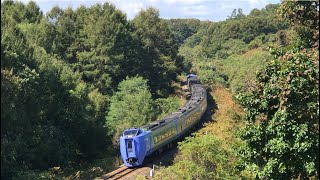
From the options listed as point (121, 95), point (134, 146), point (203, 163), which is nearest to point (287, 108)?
point (203, 163)

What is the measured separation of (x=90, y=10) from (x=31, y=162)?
1194 inches

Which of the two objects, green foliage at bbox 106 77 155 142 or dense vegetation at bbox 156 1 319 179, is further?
green foliage at bbox 106 77 155 142

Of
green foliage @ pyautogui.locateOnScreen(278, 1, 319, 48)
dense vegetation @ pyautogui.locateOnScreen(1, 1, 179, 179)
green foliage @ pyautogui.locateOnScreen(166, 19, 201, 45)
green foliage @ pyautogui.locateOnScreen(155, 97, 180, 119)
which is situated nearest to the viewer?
green foliage @ pyautogui.locateOnScreen(278, 1, 319, 48)

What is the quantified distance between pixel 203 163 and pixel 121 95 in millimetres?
27312

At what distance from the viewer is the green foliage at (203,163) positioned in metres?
15.6

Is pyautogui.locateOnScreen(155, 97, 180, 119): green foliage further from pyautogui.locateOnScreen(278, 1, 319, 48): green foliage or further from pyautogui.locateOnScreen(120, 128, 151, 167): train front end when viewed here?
pyautogui.locateOnScreen(278, 1, 319, 48): green foliage

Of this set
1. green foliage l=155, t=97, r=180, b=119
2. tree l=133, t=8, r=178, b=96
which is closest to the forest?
tree l=133, t=8, r=178, b=96

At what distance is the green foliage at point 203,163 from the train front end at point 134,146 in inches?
252

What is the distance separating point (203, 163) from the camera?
1661cm

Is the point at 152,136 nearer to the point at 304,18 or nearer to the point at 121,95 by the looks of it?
the point at 304,18

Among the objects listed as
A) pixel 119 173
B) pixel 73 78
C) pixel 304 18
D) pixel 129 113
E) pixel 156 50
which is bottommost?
pixel 119 173

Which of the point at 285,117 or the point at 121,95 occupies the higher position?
the point at 285,117

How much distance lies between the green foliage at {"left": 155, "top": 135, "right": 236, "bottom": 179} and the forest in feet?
0.14

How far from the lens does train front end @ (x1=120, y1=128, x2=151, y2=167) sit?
77.1 ft
